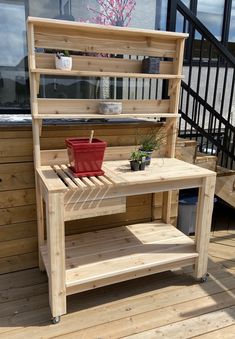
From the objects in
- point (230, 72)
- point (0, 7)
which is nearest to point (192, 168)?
point (0, 7)

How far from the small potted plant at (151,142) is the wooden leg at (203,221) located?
0.44 m

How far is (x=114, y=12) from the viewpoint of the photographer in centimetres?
270

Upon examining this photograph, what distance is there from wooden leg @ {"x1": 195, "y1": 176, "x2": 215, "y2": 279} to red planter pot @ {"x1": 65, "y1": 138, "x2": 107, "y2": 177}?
2.48 feet

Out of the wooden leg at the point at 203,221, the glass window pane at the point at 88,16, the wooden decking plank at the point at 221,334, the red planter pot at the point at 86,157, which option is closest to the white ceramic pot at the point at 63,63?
the red planter pot at the point at 86,157

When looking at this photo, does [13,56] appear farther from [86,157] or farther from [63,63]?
[86,157]

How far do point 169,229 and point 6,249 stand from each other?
1.31m

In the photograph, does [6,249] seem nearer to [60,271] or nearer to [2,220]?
[2,220]

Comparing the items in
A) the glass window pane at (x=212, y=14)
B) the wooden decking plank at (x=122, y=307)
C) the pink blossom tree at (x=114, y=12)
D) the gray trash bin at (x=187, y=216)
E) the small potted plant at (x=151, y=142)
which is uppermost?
the glass window pane at (x=212, y=14)

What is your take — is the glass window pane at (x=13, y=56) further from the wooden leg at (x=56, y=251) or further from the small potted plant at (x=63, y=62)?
the wooden leg at (x=56, y=251)

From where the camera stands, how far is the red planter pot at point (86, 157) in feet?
6.03

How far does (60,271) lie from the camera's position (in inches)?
70.4

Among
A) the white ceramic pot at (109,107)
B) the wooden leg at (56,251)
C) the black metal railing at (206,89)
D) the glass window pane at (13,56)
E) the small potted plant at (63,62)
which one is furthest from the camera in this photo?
the black metal railing at (206,89)

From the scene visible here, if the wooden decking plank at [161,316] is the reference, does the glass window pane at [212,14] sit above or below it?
above

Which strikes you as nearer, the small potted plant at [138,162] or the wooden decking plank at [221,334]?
the wooden decking plank at [221,334]
